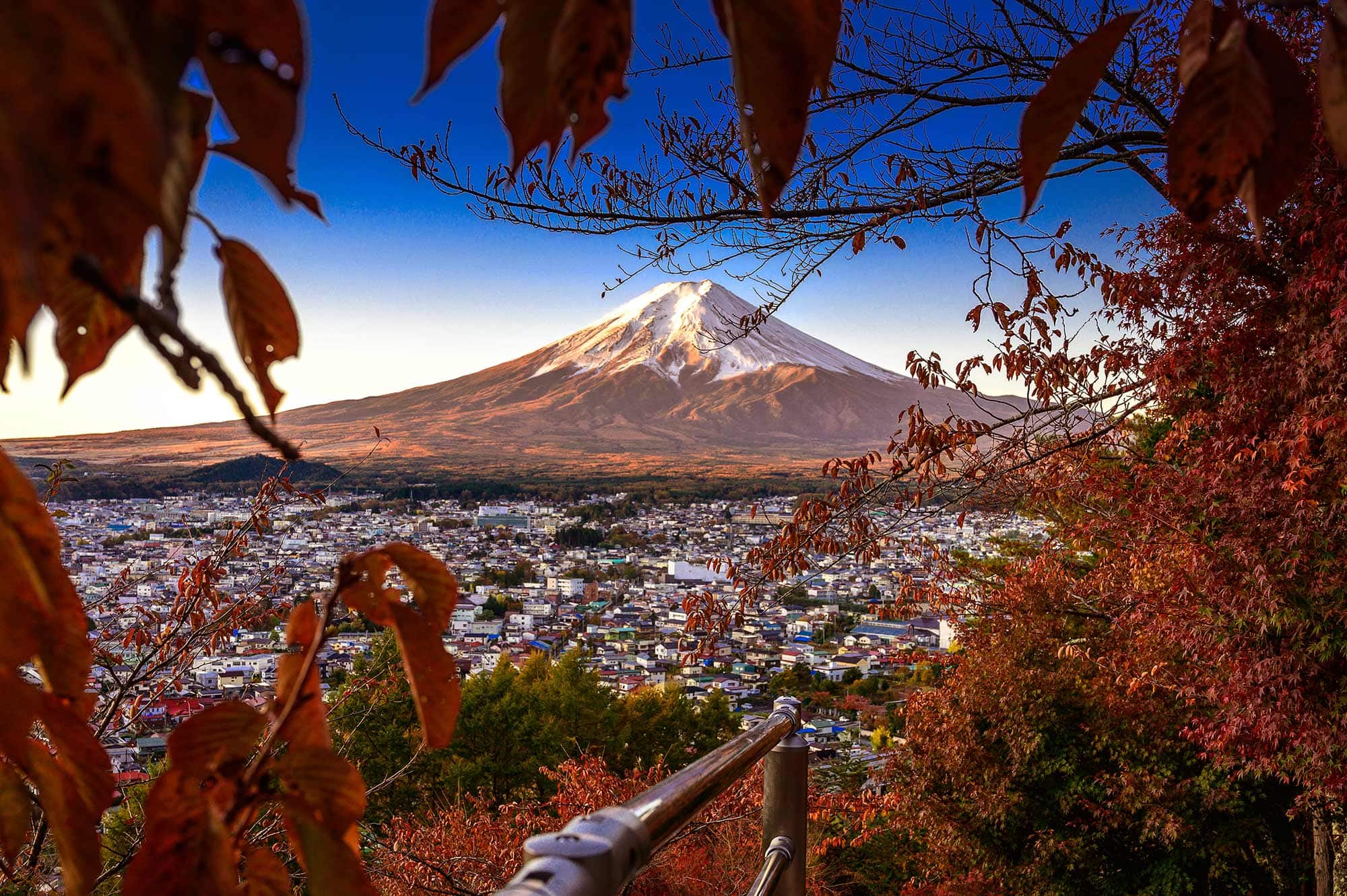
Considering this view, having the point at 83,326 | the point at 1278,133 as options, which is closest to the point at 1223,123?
the point at 1278,133

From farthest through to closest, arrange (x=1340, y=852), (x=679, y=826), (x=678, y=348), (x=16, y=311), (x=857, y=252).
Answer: (x=678, y=348) < (x=1340, y=852) < (x=857, y=252) < (x=679, y=826) < (x=16, y=311)

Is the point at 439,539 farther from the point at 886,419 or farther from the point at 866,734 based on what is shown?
the point at 886,419

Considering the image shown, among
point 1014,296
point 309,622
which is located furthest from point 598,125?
point 1014,296

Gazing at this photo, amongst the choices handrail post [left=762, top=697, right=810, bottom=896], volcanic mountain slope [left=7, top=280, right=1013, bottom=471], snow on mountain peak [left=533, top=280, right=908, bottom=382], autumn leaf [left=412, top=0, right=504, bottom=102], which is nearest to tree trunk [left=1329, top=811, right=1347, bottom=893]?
handrail post [left=762, top=697, right=810, bottom=896]

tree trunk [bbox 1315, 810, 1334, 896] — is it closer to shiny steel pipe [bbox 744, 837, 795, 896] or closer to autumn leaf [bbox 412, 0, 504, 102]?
shiny steel pipe [bbox 744, 837, 795, 896]

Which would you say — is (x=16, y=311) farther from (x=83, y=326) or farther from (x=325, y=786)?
(x=325, y=786)

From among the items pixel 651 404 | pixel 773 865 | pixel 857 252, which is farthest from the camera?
pixel 651 404
